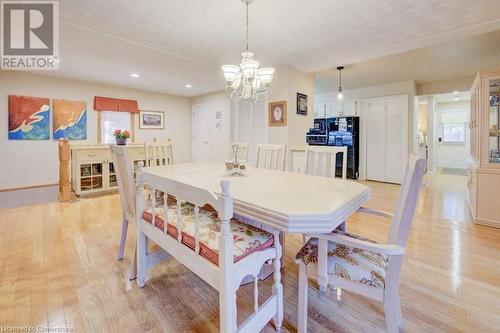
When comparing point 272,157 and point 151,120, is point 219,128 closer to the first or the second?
point 151,120

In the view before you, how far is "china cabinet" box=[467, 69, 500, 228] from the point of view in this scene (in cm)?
280

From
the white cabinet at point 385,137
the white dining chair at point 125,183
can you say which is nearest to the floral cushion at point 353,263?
the white dining chair at point 125,183

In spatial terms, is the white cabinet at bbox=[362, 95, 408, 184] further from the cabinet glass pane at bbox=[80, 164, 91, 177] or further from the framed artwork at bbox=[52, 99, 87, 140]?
the framed artwork at bbox=[52, 99, 87, 140]

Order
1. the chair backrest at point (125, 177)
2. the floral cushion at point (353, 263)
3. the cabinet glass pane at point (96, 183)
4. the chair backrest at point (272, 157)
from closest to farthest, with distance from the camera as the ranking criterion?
the floral cushion at point (353, 263)
the chair backrest at point (125, 177)
the chair backrest at point (272, 157)
the cabinet glass pane at point (96, 183)

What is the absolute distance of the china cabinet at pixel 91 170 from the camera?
14.1ft

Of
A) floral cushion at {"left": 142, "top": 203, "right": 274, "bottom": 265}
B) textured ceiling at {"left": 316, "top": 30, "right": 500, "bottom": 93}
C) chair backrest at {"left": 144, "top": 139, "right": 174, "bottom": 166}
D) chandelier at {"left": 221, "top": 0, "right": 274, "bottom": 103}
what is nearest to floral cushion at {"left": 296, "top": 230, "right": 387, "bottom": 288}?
floral cushion at {"left": 142, "top": 203, "right": 274, "bottom": 265}

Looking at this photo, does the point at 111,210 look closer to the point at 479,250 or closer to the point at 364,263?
the point at 364,263

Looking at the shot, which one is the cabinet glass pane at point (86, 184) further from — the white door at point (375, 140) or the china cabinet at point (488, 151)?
the white door at point (375, 140)

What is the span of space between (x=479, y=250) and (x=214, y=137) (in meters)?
5.79

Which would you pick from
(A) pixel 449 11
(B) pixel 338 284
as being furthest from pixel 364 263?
(A) pixel 449 11

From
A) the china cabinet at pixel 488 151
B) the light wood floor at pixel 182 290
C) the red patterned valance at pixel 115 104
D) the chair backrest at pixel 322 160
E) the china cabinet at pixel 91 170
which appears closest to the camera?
the light wood floor at pixel 182 290

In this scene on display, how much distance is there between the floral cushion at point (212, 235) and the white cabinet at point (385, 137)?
5261mm

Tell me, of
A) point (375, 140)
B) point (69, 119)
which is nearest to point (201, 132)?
point (69, 119)

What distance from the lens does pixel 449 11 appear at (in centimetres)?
246
